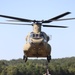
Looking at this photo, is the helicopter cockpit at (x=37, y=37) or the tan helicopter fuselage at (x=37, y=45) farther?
the helicopter cockpit at (x=37, y=37)

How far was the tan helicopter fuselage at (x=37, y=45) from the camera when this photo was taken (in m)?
39.1

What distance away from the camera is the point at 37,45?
128ft

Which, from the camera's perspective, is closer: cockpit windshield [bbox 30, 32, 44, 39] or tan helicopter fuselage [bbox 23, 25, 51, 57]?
tan helicopter fuselage [bbox 23, 25, 51, 57]

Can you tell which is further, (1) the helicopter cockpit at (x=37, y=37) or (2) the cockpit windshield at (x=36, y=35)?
(2) the cockpit windshield at (x=36, y=35)

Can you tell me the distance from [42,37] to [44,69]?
146569 millimetres

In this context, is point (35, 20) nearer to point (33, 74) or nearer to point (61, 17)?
point (61, 17)

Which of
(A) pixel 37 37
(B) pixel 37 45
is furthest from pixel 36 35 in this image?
(B) pixel 37 45

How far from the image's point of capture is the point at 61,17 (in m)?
39.2

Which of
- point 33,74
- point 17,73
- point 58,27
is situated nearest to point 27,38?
point 58,27

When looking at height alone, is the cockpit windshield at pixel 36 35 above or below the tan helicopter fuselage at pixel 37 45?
above

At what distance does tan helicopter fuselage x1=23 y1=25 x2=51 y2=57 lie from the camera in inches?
1538

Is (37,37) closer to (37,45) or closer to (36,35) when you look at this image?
(36,35)

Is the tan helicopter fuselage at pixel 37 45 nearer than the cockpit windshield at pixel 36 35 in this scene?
Yes

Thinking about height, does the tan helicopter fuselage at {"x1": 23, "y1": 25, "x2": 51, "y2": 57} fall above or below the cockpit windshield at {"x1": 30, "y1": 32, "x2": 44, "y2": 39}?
below
